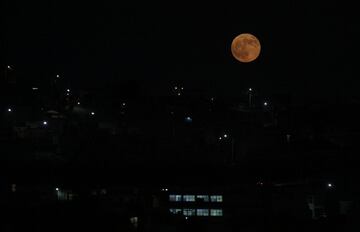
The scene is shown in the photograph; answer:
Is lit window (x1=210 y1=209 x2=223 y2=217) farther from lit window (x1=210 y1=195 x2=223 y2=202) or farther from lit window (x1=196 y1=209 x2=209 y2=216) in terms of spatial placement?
lit window (x1=210 y1=195 x2=223 y2=202)

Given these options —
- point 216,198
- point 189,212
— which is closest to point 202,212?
point 189,212

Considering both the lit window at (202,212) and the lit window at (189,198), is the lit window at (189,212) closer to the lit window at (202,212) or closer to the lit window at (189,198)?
the lit window at (202,212)

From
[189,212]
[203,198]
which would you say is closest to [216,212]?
[203,198]

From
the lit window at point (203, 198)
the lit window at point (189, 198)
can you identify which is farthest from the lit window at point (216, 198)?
the lit window at point (189, 198)

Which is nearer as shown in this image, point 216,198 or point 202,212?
point 202,212

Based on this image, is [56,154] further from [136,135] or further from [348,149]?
[348,149]

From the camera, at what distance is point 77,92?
21.6 m

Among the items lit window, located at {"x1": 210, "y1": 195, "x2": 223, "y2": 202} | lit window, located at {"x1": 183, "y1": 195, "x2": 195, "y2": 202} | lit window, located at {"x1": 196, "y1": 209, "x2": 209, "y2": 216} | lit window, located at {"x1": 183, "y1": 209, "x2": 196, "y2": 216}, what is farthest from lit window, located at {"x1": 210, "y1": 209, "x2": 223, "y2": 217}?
lit window, located at {"x1": 183, "y1": 195, "x2": 195, "y2": 202}

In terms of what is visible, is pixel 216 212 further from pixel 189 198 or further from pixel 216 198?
pixel 189 198

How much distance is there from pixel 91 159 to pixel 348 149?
8075 mm

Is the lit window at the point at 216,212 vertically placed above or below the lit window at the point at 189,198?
below

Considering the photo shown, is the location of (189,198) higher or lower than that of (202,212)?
higher

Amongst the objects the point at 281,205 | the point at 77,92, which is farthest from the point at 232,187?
the point at 77,92

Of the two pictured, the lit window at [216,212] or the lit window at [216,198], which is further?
the lit window at [216,198]
